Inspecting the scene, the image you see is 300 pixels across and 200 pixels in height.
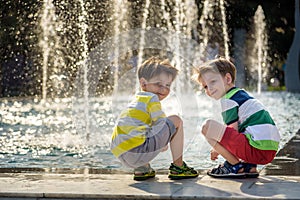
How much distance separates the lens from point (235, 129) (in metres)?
5.09

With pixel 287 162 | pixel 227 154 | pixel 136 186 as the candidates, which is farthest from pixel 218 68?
pixel 287 162

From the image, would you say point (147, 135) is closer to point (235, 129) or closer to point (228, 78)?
point (235, 129)

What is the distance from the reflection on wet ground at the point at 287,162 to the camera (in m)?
5.35

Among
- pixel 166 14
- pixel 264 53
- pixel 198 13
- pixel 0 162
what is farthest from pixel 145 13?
pixel 0 162

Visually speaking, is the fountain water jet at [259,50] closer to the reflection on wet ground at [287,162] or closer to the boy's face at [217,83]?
the reflection on wet ground at [287,162]

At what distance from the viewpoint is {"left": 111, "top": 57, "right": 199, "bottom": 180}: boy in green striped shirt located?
4.91 metres

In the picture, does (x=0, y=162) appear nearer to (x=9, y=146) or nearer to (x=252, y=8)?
(x=9, y=146)

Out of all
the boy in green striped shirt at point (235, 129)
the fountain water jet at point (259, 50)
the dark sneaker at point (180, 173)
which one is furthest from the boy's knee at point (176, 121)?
the fountain water jet at point (259, 50)

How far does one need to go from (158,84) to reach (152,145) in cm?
45

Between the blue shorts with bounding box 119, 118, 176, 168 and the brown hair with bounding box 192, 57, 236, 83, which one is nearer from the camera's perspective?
the blue shorts with bounding box 119, 118, 176, 168

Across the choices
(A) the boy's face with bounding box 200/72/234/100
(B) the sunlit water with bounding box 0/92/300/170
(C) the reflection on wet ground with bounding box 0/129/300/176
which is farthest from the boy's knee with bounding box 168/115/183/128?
(B) the sunlit water with bounding box 0/92/300/170

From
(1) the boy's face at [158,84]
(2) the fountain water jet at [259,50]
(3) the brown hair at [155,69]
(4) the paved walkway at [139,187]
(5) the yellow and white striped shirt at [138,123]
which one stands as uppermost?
(2) the fountain water jet at [259,50]

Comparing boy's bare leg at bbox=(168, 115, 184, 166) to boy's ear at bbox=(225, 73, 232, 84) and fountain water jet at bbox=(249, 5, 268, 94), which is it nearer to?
boy's ear at bbox=(225, 73, 232, 84)

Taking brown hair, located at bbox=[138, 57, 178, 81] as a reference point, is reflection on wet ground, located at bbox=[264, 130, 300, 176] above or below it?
below
